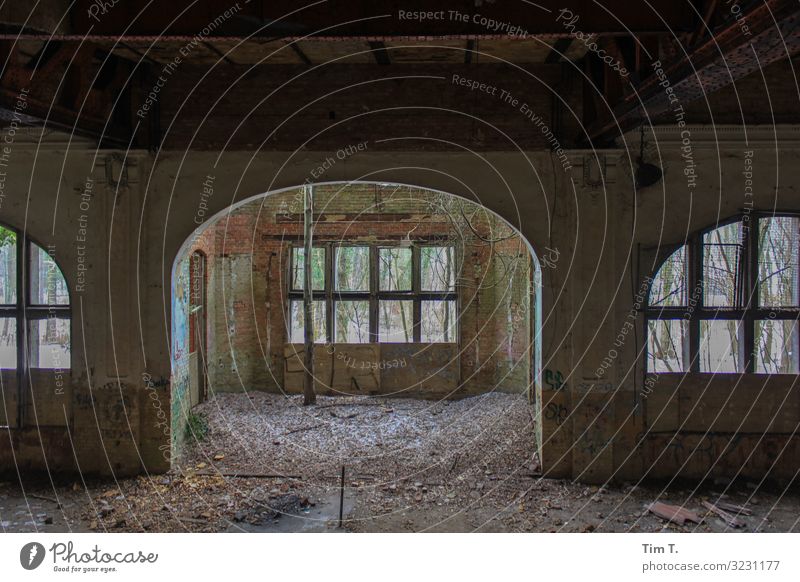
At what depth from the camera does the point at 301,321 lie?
11.0 m

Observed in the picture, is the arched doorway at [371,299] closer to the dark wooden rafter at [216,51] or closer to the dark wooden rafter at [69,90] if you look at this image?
the dark wooden rafter at [69,90]

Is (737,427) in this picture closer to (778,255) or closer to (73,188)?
(778,255)

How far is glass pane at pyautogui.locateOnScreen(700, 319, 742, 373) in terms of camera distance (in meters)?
6.32

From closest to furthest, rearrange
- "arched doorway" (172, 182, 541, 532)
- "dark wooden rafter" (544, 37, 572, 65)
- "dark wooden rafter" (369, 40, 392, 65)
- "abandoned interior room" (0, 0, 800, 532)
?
"dark wooden rafter" (544, 37, 572, 65) < "dark wooden rafter" (369, 40, 392, 65) < "abandoned interior room" (0, 0, 800, 532) < "arched doorway" (172, 182, 541, 532)

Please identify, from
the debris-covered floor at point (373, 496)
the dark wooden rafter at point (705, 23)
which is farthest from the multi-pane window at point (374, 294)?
the dark wooden rafter at point (705, 23)

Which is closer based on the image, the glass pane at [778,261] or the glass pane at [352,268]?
the glass pane at [778,261]

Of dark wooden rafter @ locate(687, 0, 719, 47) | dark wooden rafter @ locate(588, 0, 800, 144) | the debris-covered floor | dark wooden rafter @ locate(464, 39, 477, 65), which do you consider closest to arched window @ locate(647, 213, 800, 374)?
the debris-covered floor

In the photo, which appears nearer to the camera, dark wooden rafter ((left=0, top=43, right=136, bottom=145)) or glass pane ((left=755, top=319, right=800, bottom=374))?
dark wooden rafter ((left=0, top=43, right=136, bottom=145))

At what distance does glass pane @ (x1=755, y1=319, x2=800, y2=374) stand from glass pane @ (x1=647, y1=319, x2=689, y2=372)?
0.78 meters

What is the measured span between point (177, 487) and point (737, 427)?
19.3 feet

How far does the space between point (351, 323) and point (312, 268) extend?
1.25 m

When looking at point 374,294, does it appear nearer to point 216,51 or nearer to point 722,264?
point 216,51

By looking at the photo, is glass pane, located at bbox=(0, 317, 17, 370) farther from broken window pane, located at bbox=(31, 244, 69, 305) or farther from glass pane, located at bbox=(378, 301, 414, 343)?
glass pane, located at bbox=(378, 301, 414, 343)

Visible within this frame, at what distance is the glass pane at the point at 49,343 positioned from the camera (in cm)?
648
